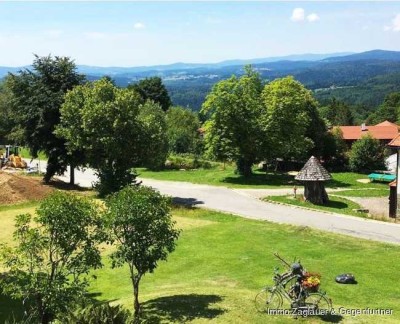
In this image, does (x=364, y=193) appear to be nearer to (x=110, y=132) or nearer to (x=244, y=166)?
(x=244, y=166)

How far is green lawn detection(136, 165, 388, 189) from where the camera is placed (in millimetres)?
53656

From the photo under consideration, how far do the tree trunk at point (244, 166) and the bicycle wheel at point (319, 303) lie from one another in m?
38.4

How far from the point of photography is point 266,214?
39.1 metres

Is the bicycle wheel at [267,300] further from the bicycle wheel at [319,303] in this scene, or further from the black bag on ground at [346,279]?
the black bag on ground at [346,279]

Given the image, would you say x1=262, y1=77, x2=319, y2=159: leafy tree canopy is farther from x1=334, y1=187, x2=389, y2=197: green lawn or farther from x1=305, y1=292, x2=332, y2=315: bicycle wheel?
x1=305, y1=292, x2=332, y2=315: bicycle wheel

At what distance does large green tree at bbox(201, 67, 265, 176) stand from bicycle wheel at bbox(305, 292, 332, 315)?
3678cm

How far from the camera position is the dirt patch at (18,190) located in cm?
4316

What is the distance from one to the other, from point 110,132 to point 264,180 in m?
22.2

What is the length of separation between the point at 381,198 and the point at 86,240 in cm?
3715

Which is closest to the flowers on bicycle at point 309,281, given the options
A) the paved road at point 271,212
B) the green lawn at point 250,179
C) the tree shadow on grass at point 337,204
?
the paved road at point 271,212

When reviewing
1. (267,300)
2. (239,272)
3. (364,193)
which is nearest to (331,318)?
(267,300)

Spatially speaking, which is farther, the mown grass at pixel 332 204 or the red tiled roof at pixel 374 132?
the red tiled roof at pixel 374 132

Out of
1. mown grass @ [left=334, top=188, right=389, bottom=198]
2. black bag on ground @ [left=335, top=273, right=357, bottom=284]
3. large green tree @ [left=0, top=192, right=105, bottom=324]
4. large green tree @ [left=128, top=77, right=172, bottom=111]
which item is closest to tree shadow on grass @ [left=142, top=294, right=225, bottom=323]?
large green tree @ [left=0, top=192, right=105, bottom=324]

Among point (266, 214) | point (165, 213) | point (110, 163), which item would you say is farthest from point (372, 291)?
point (110, 163)
